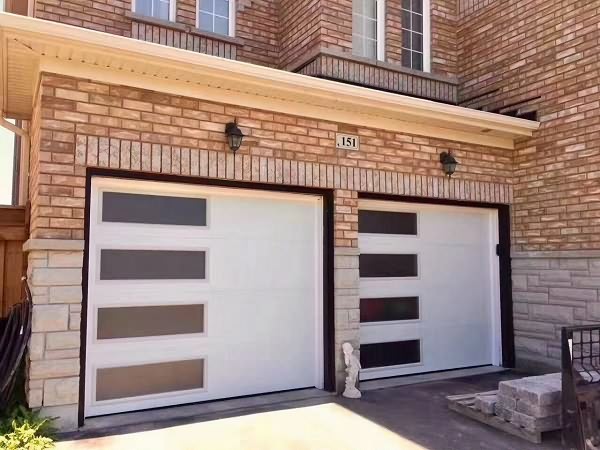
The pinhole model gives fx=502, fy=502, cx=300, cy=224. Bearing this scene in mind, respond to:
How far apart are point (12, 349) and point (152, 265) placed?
132cm

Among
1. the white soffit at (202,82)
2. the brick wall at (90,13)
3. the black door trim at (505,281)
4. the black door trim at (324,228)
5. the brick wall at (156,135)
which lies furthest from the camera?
the black door trim at (505,281)

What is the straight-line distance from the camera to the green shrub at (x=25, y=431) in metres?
3.61

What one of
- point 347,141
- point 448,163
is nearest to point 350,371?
point 347,141

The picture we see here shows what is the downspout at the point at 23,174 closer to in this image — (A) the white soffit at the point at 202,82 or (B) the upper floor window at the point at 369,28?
(A) the white soffit at the point at 202,82

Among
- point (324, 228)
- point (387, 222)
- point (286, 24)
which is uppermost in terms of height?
point (286, 24)

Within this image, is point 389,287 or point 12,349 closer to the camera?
point 12,349

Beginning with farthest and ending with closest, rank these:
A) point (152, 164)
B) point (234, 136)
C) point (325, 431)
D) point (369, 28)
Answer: point (369, 28)
point (234, 136)
point (152, 164)
point (325, 431)

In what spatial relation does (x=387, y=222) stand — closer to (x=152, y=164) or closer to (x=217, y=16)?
(x=152, y=164)

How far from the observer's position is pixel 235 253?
17.0ft

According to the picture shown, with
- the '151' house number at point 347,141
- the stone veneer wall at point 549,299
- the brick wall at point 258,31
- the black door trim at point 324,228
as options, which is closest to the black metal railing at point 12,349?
the black door trim at point 324,228

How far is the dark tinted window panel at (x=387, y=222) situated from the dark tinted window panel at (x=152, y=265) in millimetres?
2003

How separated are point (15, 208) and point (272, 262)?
3180mm

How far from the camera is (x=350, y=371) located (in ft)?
17.2

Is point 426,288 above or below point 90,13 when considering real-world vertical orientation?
below
